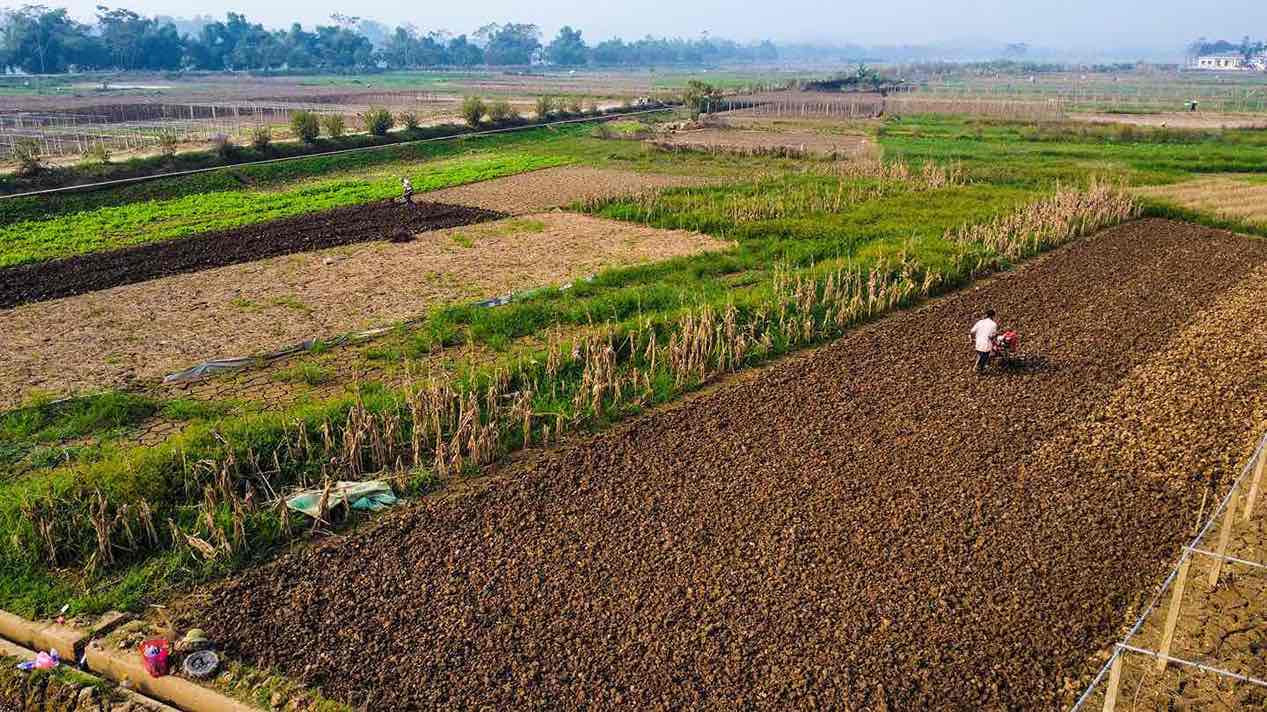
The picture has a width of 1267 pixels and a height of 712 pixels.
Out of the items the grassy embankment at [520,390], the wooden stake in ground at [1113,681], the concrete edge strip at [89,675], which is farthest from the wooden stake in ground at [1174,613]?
the concrete edge strip at [89,675]

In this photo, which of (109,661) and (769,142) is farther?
(769,142)

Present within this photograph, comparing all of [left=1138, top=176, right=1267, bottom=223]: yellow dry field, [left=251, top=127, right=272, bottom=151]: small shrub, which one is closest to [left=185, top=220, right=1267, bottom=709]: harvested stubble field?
[left=1138, top=176, right=1267, bottom=223]: yellow dry field

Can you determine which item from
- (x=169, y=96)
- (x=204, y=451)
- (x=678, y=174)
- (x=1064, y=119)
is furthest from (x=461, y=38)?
(x=204, y=451)

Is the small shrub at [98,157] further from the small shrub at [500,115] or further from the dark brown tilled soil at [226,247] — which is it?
the small shrub at [500,115]

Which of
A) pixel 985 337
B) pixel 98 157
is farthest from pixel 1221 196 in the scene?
pixel 98 157

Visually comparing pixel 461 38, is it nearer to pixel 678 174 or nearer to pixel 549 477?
pixel 678 174

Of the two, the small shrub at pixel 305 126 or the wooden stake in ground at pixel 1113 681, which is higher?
the small shrub at pixel 305 126

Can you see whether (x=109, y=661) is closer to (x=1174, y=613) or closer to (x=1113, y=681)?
(x=1113, y=681)
